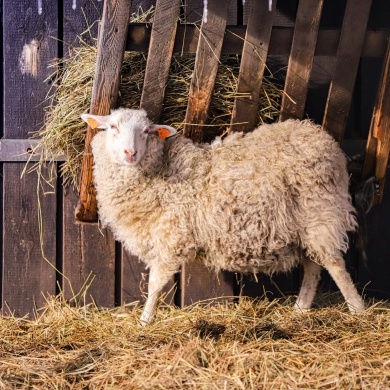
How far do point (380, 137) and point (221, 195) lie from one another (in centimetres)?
133

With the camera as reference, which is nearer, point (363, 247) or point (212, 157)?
point (212, 157)

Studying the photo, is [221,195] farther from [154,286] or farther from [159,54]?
[159,54]

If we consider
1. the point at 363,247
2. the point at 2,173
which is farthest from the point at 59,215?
the point at 363,247

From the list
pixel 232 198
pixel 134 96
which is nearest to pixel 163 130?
pixel 134 96

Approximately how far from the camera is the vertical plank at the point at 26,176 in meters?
5.13

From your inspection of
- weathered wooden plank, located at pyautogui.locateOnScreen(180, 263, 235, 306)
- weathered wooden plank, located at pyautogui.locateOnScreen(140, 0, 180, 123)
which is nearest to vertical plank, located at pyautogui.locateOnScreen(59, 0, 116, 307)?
weathered wooden plank, located at pyautogui.locateOnScreen(180, 263, 235, 306)

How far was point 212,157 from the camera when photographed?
463 cm

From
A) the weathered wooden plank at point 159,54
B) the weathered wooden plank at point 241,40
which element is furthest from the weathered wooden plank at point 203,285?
the weathered wooden plank at point 241,40

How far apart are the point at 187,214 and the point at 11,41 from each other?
2086 millimetres

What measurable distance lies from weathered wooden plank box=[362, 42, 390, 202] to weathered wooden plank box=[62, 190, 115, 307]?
217 cm

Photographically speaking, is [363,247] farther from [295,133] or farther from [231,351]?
[231,351]

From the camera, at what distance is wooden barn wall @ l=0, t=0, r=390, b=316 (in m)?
5.14

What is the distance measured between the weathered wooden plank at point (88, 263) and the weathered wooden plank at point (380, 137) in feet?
7.14

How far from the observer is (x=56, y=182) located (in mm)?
5203
